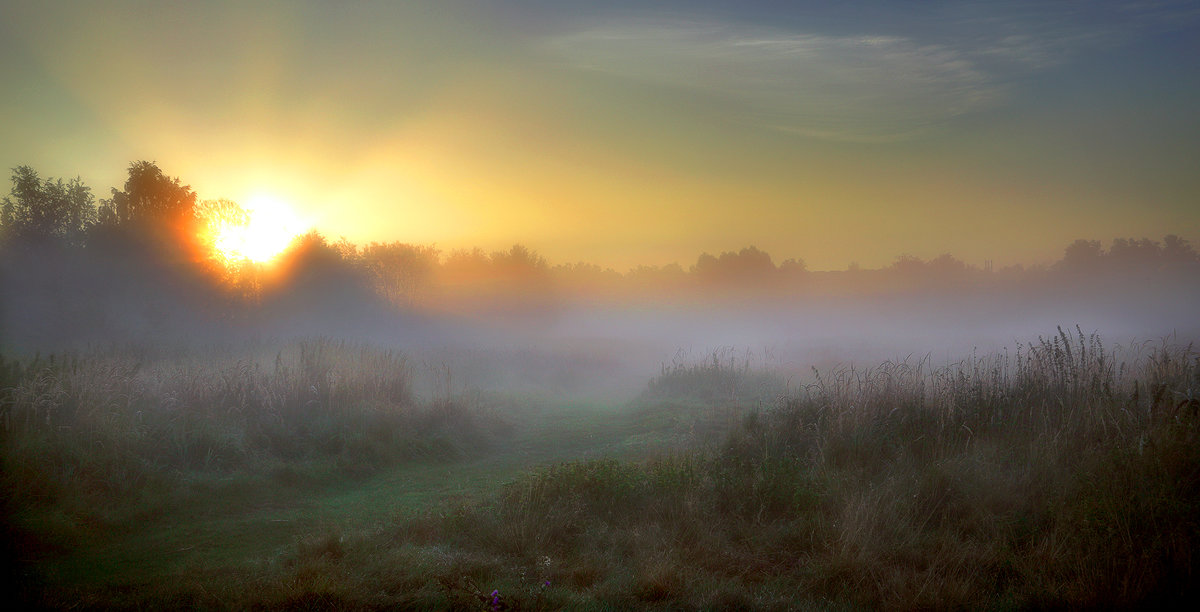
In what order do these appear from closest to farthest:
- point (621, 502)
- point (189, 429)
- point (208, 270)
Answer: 1. point (621, 502)
2. point (189, 429)
3. point (208, 270)

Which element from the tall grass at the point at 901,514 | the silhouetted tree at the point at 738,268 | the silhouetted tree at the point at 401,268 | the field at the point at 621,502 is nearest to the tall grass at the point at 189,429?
the field at the point at 621,502

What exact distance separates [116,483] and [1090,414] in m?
12.1

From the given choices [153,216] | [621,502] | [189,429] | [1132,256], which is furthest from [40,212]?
[1132,256]

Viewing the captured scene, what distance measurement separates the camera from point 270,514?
7539 mm

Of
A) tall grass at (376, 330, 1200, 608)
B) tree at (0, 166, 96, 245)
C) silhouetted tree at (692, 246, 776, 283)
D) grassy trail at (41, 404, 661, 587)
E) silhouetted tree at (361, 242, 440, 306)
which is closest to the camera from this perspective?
tall grass at (376, 330, 1200, 608)

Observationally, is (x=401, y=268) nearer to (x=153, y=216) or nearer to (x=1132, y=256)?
(x=153, y=216)

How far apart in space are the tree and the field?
1888 cm

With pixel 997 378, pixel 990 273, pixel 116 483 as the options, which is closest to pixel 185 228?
pixel 116 483

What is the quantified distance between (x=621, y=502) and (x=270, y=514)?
4498mm

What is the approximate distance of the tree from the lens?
894 inches

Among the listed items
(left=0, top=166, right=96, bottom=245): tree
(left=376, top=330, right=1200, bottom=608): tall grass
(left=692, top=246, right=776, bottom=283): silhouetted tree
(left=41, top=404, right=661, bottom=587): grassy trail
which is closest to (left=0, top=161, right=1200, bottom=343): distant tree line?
(left=0, top=166, right=96, bottom=245): tree

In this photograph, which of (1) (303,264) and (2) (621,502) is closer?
(2) (621,502)

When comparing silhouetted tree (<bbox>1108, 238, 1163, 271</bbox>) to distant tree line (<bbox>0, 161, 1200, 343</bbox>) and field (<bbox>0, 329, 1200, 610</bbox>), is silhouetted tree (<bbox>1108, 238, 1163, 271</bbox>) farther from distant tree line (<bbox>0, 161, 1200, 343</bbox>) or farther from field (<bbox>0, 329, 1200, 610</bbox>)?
field (<bbox>0, 329, 1200, 610</bbox>)

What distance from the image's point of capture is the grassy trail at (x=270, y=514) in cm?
548
